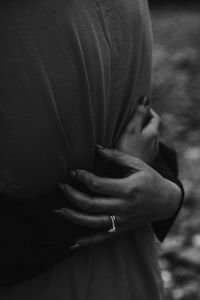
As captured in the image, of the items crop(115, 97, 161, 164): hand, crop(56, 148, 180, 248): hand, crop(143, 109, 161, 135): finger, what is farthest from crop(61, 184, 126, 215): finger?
crop(143, 109, 161, 135): finger

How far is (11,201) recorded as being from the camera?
1312 mm

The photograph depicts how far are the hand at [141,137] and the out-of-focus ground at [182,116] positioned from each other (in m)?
1.81

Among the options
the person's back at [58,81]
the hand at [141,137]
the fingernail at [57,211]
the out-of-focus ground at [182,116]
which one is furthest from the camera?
the out-of-focus ground at [182,116]

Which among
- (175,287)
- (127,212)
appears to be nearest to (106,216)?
(127,212)

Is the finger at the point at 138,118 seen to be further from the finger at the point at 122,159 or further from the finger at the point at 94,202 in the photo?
the finger at the point at 94,202

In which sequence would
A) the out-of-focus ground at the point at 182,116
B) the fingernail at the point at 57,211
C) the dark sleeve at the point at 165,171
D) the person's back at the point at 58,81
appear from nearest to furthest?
the person's back at the point at 58,81 < the fingernail at the point at 57,211 < the dark sleeve at the point at 165,171 < the out-of-focus ground at the point at 182,116

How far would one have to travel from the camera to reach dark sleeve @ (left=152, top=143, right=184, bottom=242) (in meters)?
1.73

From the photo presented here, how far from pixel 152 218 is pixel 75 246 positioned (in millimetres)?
269

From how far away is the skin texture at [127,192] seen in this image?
54.9 inches

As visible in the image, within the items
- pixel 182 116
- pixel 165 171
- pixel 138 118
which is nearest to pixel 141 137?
pixel 138 118

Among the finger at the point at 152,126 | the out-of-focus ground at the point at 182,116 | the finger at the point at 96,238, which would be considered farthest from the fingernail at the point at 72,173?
the out-of-focus ground at the point at 182,116

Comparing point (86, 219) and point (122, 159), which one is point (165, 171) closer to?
point (122, 159)

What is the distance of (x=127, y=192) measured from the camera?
1.43m

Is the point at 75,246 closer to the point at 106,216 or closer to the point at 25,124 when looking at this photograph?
the point at 106,216
